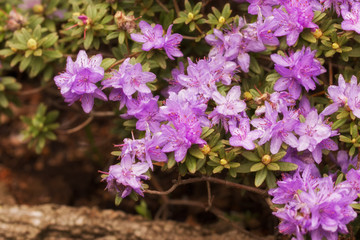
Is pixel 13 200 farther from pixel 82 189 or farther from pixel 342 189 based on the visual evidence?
pixel 342 189

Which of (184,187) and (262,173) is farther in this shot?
(184,187)

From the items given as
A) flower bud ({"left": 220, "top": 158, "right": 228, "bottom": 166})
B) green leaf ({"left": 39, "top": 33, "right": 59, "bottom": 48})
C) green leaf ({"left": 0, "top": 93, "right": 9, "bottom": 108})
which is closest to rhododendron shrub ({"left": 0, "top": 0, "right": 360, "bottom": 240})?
flower bud ({"left": 220, "top": 158, "right": 228, "bottom": 166})

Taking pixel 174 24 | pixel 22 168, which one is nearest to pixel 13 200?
pixel 22 168

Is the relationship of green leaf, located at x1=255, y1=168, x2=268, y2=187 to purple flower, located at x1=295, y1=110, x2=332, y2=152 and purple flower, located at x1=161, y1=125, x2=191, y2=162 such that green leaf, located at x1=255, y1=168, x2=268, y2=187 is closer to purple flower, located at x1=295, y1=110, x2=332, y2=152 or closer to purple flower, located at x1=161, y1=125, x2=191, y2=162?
purple flower, located at x1=295, y1=110, x2=332, y2=152

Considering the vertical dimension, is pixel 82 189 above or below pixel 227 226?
above

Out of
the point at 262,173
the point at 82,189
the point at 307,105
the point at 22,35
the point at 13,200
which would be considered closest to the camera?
the point at 262,173

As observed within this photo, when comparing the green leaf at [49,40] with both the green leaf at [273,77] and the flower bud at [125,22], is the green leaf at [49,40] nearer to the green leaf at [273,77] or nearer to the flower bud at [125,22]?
the flower bud at [125,22]

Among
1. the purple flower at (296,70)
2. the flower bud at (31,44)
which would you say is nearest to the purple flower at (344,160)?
the purple flower at (296,70)

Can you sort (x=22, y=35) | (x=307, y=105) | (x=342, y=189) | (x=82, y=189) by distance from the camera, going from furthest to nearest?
(x=82, y=189), (x=22, y=35), (x=307, y=105), (x=342, y=189)
